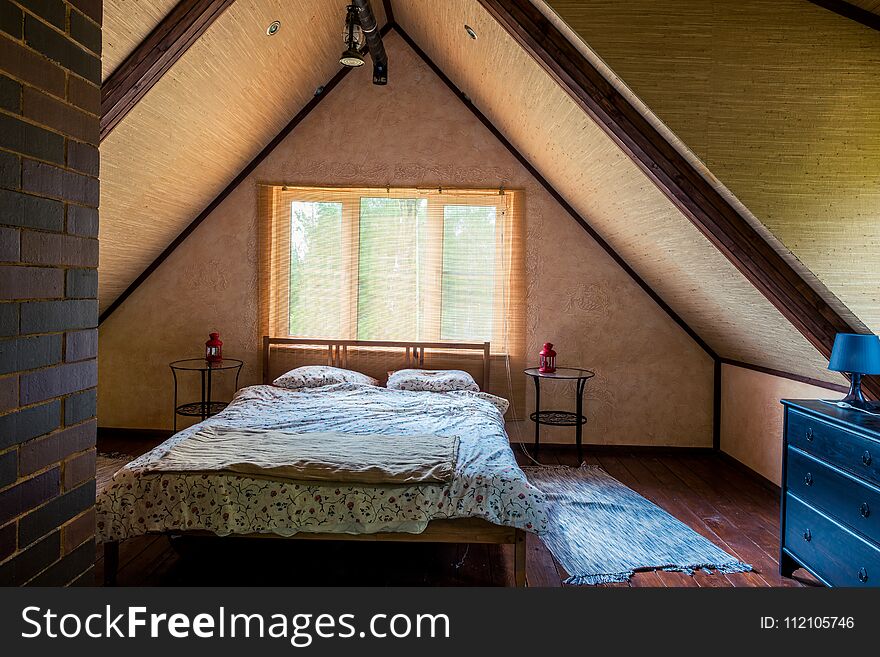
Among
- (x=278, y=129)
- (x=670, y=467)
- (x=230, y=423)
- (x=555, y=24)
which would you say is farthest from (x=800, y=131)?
(x=278, y=129)

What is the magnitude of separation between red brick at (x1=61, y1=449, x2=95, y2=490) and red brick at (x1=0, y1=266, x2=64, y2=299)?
0.32m

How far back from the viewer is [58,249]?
3.73ft

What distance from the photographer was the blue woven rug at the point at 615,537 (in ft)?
9.21

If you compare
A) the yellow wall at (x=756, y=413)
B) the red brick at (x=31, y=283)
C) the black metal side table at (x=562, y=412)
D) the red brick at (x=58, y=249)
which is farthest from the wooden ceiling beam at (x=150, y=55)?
the yellow wall at (x=756, y=413)

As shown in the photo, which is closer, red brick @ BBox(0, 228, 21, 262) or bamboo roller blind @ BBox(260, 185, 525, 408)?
red brick @ BBox(0, 228, 21, 262)

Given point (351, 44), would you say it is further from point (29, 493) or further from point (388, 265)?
point (29, 493)

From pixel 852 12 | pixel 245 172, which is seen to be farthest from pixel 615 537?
pixel 245 172

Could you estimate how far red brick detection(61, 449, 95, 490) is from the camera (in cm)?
118

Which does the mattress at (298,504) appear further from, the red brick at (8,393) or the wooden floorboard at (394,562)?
the red brick at (8,393)

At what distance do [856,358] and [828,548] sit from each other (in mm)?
755

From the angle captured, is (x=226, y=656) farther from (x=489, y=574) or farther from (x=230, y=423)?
(x=230, y=423)

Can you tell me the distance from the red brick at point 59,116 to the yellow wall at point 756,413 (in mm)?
3753

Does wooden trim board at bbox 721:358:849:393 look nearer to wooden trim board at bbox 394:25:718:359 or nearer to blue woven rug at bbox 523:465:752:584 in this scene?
wooden trim board at bbox 394:25:718:359

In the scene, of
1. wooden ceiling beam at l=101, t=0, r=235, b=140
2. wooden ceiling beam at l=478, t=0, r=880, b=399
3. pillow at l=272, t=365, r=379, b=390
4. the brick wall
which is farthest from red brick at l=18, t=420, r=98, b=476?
pillow at l=272, t=365, r=379, b=390
